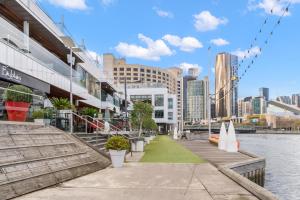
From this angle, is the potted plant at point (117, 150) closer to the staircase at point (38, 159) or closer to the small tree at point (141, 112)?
the staircase at point (38, 159)

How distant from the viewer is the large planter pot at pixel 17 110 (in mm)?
16516

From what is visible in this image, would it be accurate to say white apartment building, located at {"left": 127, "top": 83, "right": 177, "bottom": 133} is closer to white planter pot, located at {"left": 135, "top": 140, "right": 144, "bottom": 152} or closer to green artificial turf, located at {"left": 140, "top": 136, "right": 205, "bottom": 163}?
green artificial turf, located at {"left": 140, "top": 136, "right": 205, "bottom": 163}

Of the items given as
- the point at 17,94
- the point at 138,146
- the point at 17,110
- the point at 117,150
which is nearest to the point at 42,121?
the point at 17,110

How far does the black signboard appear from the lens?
21.5 metres

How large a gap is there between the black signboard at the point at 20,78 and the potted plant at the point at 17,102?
4.11 metres

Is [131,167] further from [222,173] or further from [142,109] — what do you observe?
[142,109]

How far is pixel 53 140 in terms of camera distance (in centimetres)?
1547

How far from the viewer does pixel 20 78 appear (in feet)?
77.8

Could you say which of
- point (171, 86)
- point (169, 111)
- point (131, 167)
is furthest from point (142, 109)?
point (171, 86)

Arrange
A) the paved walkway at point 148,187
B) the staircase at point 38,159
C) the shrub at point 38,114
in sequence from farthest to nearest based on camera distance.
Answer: the shrub at point 38,114
the staircase at point 38,159
the paved walkway at point 148,187

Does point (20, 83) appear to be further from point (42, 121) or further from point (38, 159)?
point (38, 159)

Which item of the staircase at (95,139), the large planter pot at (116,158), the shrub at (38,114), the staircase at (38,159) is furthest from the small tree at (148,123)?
the staircase at (38,159)

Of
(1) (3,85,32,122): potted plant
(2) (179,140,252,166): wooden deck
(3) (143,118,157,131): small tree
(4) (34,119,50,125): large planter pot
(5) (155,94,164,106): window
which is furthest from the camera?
(5) (155,94,164,106): window

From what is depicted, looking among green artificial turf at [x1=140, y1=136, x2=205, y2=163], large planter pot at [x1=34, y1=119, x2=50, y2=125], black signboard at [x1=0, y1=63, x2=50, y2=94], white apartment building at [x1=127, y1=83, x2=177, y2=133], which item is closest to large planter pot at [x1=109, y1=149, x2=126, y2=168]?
green artificial turf at [x1=140, y1=136, x2=205, y2=163]
